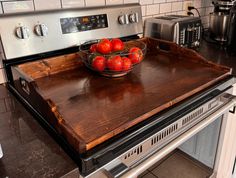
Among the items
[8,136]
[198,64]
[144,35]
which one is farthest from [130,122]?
[144,35]

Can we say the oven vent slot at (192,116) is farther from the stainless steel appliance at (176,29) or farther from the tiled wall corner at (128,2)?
the tiled wall corner at (128,2)

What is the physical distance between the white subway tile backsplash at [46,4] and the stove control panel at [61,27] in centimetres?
5

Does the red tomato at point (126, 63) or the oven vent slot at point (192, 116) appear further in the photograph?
the red tomato at point (126, 63)

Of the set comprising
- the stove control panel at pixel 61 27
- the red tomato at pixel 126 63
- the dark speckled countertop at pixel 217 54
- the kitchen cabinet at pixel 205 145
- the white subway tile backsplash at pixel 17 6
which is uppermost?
the white subway tile backsplash at pixel 17 6

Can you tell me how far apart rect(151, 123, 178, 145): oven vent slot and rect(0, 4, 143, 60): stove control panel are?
57cm

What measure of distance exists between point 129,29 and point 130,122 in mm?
725

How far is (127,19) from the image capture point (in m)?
1.21

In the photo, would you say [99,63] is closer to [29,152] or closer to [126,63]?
[126,63]

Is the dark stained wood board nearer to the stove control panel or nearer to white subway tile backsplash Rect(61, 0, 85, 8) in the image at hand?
the stove control panel

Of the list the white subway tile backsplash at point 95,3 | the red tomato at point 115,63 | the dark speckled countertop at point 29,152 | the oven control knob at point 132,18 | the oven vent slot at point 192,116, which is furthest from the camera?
the oven control knob at point 132,18

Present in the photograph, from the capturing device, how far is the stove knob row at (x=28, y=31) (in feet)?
2.90

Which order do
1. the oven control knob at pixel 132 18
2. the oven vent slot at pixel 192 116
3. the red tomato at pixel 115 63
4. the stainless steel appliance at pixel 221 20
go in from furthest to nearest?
1. the stainless steel appliance at pixel 221 20
2. the oven control knob at pixel 132 18
3. the red tomato at pixel 115 63
4. the oven vent slot at pixel 192 116

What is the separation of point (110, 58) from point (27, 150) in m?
0.48

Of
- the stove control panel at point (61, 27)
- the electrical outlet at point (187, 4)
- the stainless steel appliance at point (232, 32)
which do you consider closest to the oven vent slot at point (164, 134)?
the stove control panel at point (61, 27)
